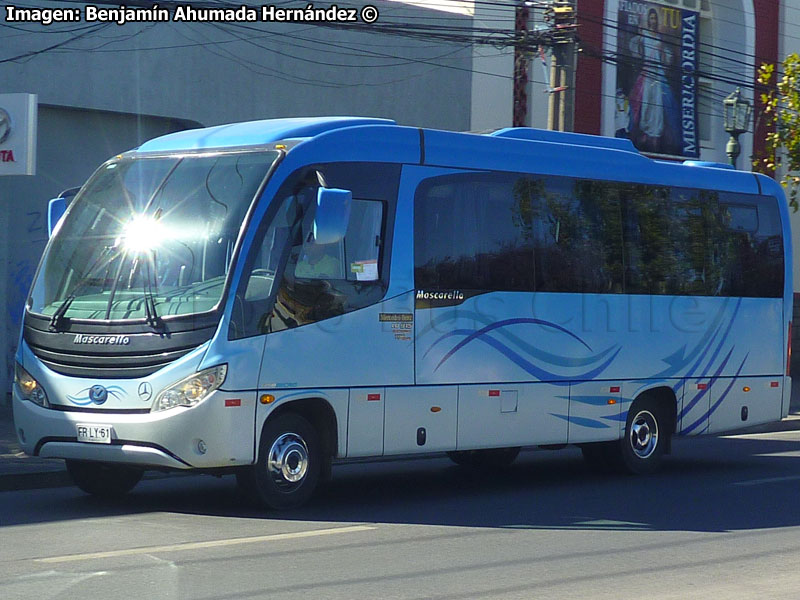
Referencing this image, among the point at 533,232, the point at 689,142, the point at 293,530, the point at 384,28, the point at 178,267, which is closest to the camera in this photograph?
the point at 293,530

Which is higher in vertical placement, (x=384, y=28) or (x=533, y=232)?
(x=384, y=28)

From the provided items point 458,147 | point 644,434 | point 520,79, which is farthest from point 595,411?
point 520,79

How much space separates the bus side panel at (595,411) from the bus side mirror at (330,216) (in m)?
3.54

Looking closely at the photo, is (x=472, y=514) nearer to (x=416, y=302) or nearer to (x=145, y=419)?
(x=416, y=302)

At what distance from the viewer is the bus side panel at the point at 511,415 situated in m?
11.2

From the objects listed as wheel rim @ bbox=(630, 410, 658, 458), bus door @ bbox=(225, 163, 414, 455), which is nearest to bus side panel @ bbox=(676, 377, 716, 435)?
wheel rim @ bbox=(630, 410, 658, 458)

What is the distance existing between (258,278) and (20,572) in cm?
298

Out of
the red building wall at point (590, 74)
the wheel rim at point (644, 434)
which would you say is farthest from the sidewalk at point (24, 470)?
the red building wall at point (590, 74)

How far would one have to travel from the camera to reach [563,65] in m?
18.8

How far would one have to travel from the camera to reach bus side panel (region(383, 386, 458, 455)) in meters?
10.5

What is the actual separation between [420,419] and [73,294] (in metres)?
2.91

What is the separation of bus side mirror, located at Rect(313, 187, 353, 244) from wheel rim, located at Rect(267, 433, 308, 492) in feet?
5.01

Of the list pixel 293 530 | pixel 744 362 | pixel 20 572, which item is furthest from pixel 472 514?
pixel 744 362

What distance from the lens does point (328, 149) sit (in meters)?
10.1
